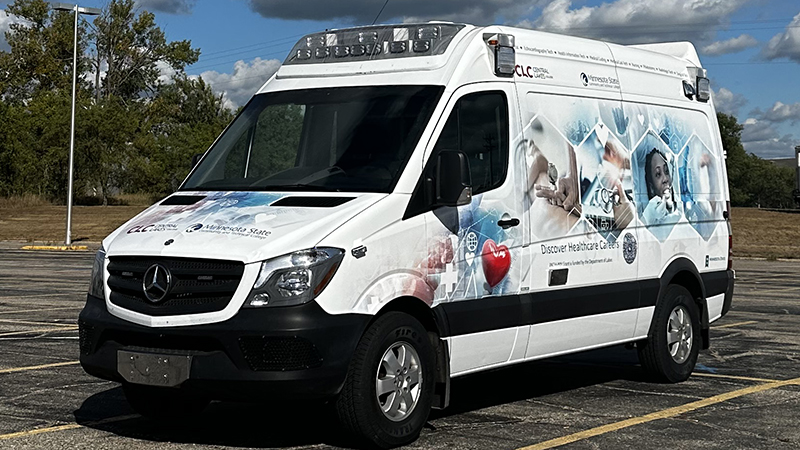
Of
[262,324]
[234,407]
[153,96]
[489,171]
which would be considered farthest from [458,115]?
[153,96]

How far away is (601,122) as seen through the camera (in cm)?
882

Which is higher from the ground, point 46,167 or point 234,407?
point 46,167

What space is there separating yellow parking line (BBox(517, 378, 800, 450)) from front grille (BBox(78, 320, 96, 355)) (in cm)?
257

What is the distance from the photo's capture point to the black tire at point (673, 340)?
9.36 m

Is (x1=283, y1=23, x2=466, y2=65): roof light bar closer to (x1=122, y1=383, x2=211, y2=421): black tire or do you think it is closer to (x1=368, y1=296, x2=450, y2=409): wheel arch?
(x1=368, y1=296, x2=450, y2=409): wheel arch

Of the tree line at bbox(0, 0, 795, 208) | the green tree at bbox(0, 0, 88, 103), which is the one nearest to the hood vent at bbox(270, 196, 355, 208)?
the tree line at bbox(0, 0, 795, 208)

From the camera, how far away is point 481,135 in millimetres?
7648

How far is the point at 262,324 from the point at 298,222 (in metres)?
0.63

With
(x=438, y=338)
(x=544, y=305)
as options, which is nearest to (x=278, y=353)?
(x=438, y=338)

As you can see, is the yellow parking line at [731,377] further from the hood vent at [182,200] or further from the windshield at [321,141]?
the hood vent at [182,200]

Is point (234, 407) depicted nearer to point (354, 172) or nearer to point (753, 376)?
point (354, 172)

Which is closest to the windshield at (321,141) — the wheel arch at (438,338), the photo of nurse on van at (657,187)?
the wheel arch at (438,338)

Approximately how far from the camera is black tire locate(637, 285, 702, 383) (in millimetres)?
9359

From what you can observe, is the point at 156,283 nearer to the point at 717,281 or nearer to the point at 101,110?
the point at 717,281
